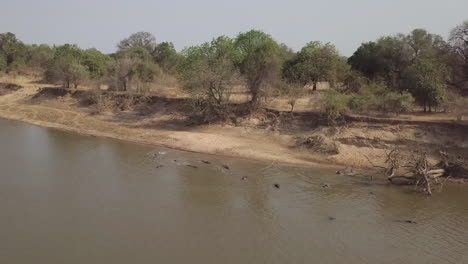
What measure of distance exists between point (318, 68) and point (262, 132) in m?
8.47

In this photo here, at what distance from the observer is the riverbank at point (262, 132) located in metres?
25.1

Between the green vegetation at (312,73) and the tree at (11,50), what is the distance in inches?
487

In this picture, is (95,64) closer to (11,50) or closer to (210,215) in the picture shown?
(11,50)

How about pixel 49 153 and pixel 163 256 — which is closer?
pixel 163 256

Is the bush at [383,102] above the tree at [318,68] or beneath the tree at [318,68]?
beneath

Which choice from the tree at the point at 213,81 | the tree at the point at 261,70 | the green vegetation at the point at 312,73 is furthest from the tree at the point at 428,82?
the tree at the point at 213,81

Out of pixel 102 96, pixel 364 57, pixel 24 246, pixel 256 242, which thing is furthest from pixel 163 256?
pixel 364 57

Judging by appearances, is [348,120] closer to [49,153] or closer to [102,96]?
[49,153]

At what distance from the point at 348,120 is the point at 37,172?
1653 centimetres

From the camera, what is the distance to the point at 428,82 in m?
27.6

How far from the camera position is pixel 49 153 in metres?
26.4

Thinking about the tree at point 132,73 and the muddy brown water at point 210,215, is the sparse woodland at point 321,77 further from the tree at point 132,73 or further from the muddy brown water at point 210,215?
the muddy brown water at point 210,215

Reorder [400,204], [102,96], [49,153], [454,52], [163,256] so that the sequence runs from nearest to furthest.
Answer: [163,256] < [400,204] < [49,153] < [454,52] < [102,96]

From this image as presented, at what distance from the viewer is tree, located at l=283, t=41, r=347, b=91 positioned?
115 feet
